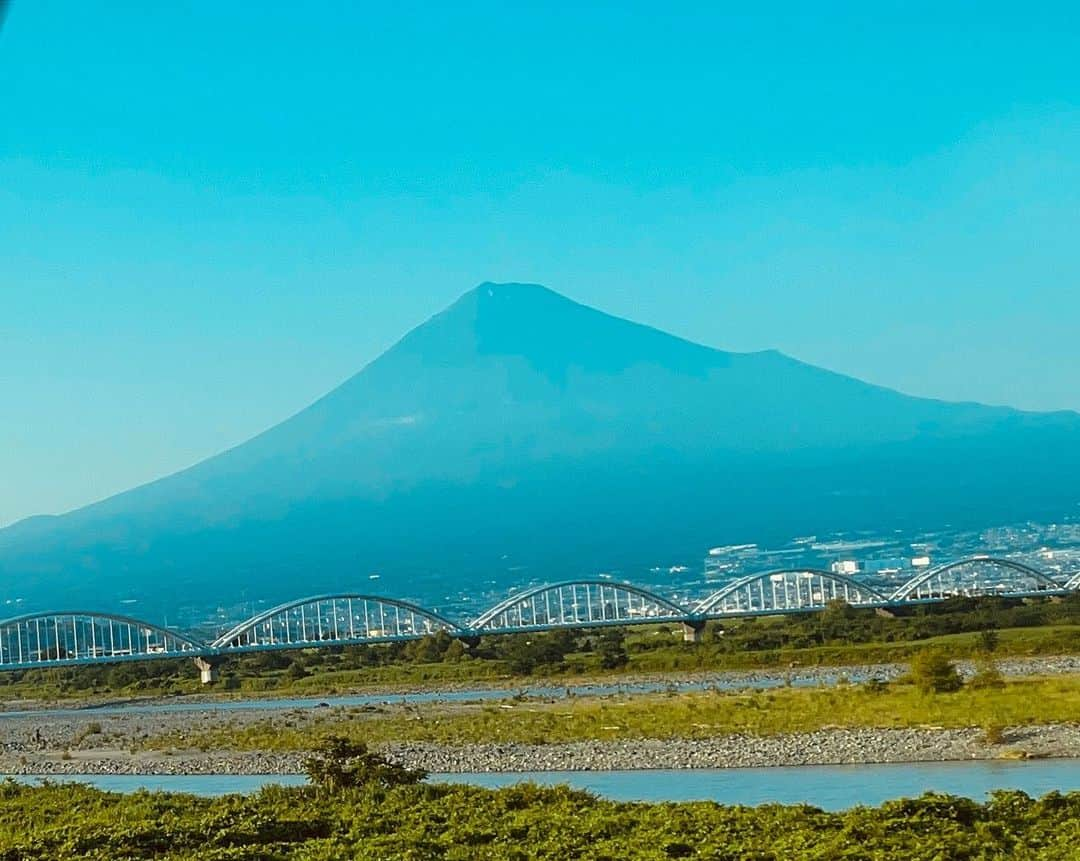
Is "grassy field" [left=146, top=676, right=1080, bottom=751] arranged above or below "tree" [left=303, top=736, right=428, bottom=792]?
below

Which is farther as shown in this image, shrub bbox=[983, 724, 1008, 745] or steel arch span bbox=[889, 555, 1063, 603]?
steel arch span bbox=[889, 555, 1063, 603]

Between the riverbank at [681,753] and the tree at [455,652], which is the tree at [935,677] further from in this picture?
the tree at [455,652]

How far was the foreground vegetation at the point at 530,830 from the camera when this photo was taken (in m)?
14.6

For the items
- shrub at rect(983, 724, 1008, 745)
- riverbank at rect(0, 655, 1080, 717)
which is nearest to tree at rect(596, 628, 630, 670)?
riverbank at rect(0, 655, 1080, 717)

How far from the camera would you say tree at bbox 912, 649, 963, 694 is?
33.0 metres

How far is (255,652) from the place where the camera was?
7419cm

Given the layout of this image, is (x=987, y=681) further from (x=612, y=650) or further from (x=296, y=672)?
(x=296, y=672)

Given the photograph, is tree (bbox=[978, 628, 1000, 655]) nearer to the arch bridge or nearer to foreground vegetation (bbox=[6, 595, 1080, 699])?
foreground vegetation (bbox=[6, 595, 1080, 699])

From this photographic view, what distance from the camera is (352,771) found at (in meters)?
20.4

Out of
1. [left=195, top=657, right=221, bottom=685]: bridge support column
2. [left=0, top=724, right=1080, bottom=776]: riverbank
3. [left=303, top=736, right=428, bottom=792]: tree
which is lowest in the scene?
[left=0, top=724, right=1080, bottom=776]: riverbank

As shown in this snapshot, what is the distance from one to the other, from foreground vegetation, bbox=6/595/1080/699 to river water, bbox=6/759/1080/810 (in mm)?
25121

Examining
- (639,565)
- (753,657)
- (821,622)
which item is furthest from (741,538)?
(753,657)

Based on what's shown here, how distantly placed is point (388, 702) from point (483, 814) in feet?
100

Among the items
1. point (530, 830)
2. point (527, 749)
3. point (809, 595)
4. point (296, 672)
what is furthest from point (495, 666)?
point (530, 830)
